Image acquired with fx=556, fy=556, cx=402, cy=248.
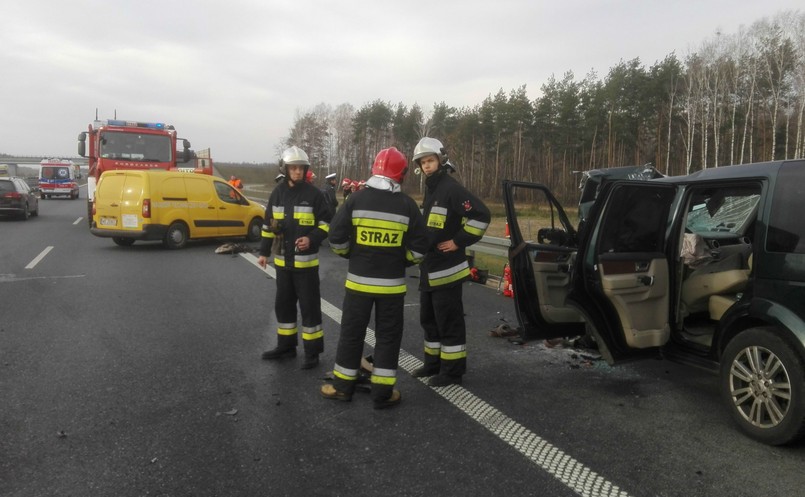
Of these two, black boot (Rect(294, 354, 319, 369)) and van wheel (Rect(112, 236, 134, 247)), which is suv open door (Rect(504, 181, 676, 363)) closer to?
black boot (Rect(294, 354, 319, 369))

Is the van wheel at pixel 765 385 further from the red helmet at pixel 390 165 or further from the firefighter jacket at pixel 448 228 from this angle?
the red helmet at pixel 390 165

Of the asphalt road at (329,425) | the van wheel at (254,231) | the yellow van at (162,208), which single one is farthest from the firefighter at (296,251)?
the van wheel at (254,231)

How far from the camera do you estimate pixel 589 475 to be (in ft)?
9.52

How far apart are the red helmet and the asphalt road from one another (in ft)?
5.26

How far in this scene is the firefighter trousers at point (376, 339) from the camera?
3826 mm

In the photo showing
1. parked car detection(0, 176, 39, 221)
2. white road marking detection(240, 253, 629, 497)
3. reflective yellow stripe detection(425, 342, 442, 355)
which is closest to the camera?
white road marking detection(240, 253, 629, 497)

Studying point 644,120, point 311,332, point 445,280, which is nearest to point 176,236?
point 311,332

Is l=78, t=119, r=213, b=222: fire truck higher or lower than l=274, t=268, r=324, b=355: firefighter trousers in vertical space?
higher

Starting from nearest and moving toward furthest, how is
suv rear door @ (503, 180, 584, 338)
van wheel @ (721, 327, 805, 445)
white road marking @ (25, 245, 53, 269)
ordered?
van wheel @ (721, 327, 805, 445), suv rear door @ (503, 180, 584, 338), white road marking @ (25, 245, 53, 269)

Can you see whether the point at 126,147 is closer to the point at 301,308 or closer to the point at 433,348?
the point at 301,308

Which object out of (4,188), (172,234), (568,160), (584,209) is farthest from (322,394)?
(568,160)

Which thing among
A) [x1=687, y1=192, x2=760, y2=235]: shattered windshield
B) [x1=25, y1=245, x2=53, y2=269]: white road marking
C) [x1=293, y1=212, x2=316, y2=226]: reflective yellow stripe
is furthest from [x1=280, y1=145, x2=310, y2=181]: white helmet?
[x1=25, y1=245, x2=53, y2=269]: white road marking

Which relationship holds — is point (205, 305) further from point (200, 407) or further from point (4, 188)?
point (4, 188)

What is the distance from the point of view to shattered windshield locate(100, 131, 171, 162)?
14.5 m
